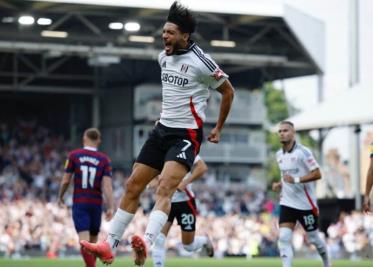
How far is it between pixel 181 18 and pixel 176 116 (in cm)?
100

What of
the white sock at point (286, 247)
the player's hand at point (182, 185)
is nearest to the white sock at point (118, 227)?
the player's hand at point (182, 185)

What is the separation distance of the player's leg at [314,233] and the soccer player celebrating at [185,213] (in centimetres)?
166

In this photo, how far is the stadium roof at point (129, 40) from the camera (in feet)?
141

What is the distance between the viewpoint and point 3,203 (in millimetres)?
37531

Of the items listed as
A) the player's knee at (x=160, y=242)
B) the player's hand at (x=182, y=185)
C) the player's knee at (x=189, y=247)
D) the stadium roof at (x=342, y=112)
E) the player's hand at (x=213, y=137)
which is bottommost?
the player's knee at (x=189, y=247)

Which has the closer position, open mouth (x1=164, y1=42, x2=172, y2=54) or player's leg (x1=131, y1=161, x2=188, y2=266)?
player's leg (x1=131, y1=161, x2=188, y2=266)

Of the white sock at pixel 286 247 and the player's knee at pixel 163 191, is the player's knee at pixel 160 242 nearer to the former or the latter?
the white sock at pixel 286 247

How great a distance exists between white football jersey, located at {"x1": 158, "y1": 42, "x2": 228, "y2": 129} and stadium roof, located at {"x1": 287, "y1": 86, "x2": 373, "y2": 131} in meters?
22.8

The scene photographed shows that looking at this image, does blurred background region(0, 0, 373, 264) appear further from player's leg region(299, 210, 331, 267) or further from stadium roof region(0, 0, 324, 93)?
player's leg region(299, 210, 331, 267)

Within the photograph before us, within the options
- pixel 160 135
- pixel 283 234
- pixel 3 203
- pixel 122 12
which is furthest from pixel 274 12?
pixel 160 135

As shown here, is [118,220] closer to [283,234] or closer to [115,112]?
[283,234]

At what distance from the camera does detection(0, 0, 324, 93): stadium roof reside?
42969 mm

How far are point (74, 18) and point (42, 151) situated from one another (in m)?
6.05

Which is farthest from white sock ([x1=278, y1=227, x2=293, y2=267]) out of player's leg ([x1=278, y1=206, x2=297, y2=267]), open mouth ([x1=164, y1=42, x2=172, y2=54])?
open mouth ([x1=164, y1=42, x2=172, y2=54])
